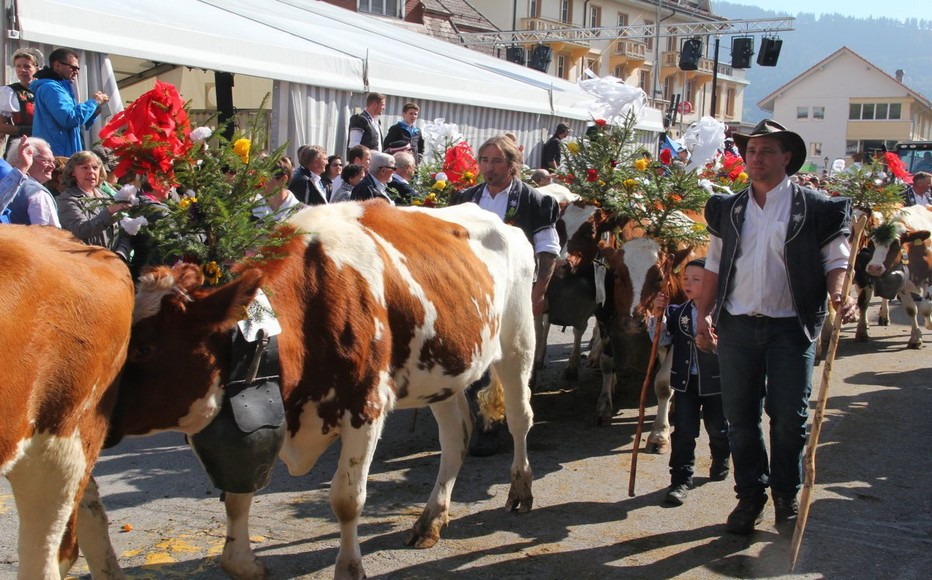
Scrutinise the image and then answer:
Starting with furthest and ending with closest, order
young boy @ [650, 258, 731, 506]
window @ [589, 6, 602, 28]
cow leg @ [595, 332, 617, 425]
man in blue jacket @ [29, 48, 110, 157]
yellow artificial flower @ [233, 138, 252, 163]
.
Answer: window @ [589, 6, 602, 28] < man in blue jacket @ [29, 48, 110, 157] < cow leg @ [595, 332, 617, 425] < young boy @ [650, 258, 731, 506] < yellow artificial flower @ [233, 138, 252, 163]

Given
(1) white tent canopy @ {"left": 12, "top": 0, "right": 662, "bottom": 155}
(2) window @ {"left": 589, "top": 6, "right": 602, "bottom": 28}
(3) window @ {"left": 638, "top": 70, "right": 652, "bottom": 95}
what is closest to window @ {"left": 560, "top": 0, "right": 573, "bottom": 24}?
(2) window @ {"left": 589, "top": 6, "right": 602, "bottom": 28}

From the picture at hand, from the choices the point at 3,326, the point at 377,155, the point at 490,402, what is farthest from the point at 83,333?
the point at 377,155

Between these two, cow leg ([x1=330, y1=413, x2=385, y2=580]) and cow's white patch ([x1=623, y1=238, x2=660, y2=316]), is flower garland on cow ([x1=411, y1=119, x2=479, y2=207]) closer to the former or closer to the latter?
cow's white patch ([x1=623, y1=238, x2=660, y2=316])

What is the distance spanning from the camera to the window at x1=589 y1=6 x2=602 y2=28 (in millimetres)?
59156

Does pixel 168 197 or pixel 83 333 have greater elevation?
pixel 168 197

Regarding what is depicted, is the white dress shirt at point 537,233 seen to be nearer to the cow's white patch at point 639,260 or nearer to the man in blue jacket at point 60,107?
the cow's white patch at point 639,260

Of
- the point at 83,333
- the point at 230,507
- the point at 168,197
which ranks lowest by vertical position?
the point at 230,507

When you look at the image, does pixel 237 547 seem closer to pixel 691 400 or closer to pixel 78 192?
pixel 691 400

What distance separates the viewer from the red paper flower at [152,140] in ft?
11.3

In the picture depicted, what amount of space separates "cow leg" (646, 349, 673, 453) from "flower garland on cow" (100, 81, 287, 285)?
160 inches

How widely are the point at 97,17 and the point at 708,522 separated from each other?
7.69 meters

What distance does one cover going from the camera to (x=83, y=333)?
2881 millimetres

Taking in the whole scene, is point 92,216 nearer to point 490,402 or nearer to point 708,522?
point 490,402

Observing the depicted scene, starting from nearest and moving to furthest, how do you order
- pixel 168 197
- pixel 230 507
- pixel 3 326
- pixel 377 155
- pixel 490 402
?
1. pixel 3 326
2. pixel 168 197
3. pixel 230 507
4. pixel 490 402
5. pixel 377 155
